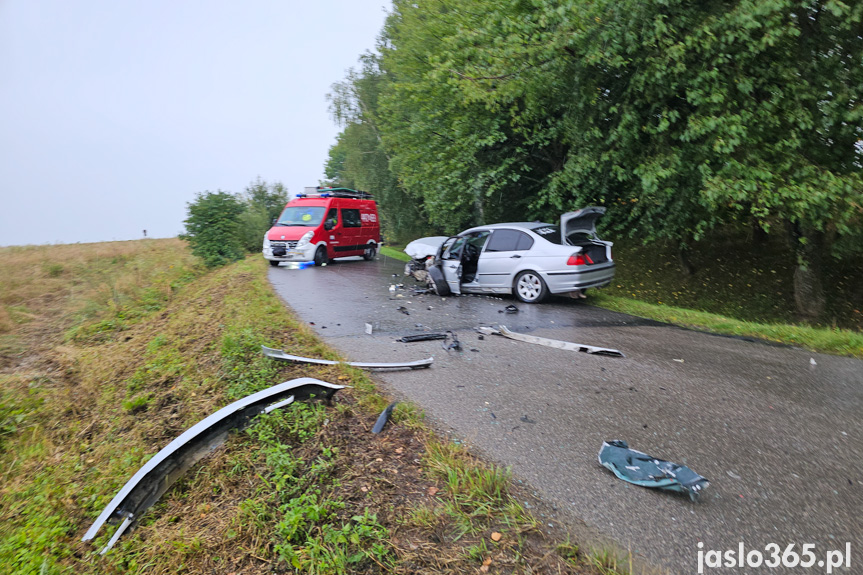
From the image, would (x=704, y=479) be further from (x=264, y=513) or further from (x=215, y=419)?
(x=215, y=419)

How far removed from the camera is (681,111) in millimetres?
11367

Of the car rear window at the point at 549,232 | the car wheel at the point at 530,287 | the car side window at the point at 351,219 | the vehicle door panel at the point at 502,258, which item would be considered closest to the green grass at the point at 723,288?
the car wheel at the point at 530,287

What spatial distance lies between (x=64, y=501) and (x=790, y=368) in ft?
23.4

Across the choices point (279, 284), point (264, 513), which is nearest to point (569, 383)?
point (264, 513)

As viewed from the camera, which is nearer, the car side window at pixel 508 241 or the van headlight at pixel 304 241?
the car side window at pixel 508 241

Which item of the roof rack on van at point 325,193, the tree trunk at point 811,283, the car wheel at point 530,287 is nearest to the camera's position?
the car wheel at point 530,287

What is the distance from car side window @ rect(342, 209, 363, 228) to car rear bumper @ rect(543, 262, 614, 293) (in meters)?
10.5

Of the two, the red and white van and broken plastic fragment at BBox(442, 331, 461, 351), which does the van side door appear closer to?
the red and white van

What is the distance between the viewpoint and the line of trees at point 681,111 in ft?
29.6

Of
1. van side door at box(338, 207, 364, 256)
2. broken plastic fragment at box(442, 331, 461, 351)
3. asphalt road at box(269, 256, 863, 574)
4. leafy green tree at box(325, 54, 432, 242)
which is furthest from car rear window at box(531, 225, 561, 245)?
leafy green tree at box(325, 54, 432, 242)

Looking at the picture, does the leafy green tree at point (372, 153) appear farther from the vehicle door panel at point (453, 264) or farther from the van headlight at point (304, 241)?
the vehicle door panel at point (453, 264)

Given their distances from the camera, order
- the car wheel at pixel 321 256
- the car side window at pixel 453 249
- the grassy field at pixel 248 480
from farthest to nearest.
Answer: the car wheel at pixel 321 256
the car side window at pixel 453 249
the grassy field at pixel 248 480

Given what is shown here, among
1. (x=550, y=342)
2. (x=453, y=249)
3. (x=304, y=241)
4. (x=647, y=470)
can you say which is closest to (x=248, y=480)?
(x=647, y=470)

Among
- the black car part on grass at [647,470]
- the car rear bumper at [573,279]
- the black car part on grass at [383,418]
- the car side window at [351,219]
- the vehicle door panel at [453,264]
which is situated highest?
the car side window at [351,219]
